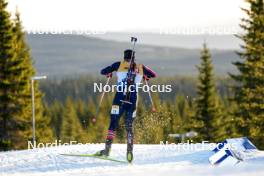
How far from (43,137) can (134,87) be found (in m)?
28.4

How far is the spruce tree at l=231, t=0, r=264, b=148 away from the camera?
31.2 metres

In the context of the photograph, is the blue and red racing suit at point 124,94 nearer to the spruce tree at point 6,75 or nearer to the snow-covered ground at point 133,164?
the snow-covered ground at point 133,164

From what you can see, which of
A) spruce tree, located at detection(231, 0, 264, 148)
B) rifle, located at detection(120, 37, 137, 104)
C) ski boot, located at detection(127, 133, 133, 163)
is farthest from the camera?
spruce tree, located at detection(231, 0, 264, 148)

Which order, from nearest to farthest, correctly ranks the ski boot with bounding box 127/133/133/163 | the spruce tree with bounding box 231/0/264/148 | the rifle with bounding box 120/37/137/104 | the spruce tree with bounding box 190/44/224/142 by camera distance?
the ski boot with bounding box 127/133/133/163
the rifle with bounding box 120/37/137/104
the spruce tree with bounding box 231/0/264/148
the spruce tree with bounding box 190/44/224/142

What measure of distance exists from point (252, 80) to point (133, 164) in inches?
844

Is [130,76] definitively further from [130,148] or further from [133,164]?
[133,164]

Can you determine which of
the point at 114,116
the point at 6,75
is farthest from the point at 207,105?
the point at 114,116

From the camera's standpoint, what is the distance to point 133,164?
1213 cm

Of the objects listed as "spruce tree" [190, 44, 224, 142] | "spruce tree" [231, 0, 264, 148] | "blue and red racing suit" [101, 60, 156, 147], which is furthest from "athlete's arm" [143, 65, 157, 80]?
"spruce tree" [190, 44, 224, 142]

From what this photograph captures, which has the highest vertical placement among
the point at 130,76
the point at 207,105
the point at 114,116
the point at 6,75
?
the point at 130,76

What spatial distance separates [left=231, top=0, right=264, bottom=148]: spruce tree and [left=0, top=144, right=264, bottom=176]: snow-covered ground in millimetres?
17301

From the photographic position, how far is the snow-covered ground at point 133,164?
1088 cm

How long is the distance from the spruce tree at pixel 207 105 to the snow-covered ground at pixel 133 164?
24267 millimetres

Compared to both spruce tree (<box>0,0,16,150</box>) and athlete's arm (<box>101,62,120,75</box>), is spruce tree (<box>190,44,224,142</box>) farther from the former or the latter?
athlete's arm (<box>101,62,120,75</box>)
